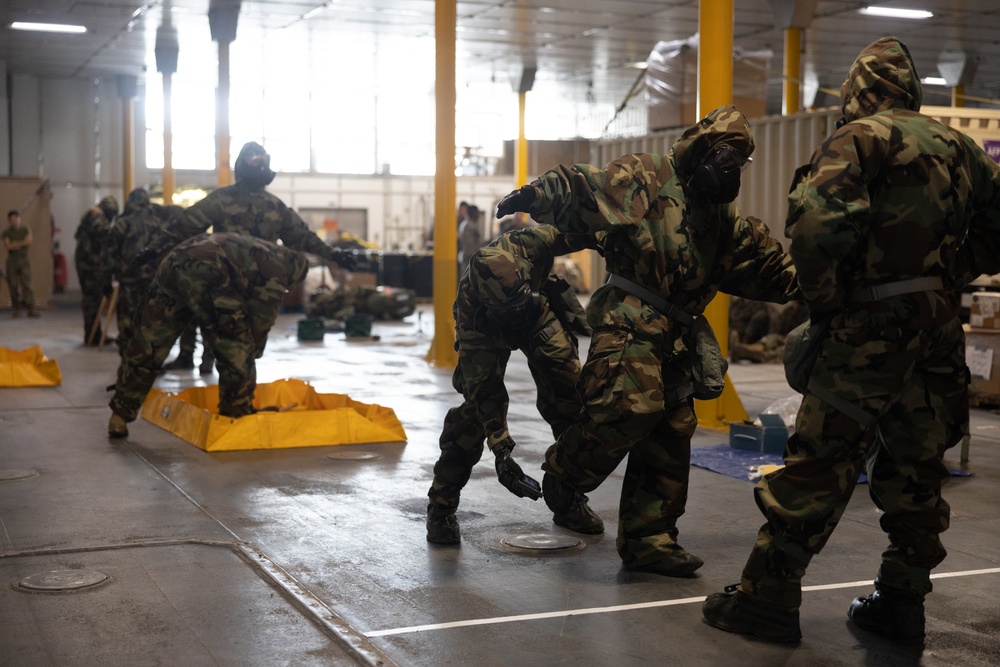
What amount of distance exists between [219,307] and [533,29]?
13.2m

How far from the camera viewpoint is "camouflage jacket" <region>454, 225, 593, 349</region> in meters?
4.87

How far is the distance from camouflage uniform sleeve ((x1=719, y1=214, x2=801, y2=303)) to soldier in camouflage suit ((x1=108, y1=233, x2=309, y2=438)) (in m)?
4.25

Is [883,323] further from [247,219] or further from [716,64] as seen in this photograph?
[247,219]

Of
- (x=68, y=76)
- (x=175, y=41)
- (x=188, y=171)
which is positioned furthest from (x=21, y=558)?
(x=188, y=171)

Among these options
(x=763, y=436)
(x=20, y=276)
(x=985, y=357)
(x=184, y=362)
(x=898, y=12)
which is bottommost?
(x=184, y=362)

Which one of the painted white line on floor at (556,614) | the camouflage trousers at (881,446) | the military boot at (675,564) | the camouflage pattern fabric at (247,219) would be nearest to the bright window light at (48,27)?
the camouflage pattern fabric at (247,219)

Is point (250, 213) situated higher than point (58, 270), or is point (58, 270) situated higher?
point (250, 213)

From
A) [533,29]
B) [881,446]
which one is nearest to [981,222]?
[881,446]

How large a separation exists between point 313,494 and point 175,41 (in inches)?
660

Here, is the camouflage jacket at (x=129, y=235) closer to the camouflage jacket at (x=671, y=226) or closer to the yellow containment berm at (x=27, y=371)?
the yellow containment berm at (x=27, y=371)

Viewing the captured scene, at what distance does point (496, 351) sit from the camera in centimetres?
512

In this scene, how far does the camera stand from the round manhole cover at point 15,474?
670 centimetres

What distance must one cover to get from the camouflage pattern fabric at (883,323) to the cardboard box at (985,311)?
246 inches

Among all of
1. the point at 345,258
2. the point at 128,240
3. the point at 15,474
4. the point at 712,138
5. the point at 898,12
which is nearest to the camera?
the point at 712,138
